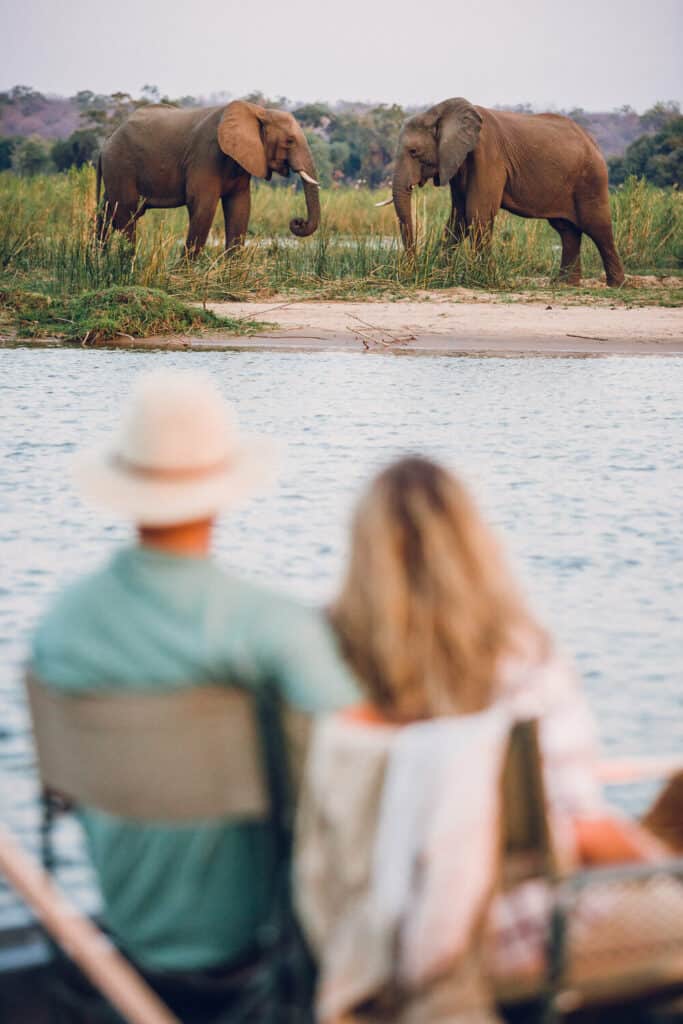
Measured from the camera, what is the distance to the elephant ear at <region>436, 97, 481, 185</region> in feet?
65.5

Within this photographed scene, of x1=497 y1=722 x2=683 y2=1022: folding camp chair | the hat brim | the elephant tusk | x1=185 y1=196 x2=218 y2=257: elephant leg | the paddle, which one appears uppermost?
the hat brim

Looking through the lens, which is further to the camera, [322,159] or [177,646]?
[322,159]

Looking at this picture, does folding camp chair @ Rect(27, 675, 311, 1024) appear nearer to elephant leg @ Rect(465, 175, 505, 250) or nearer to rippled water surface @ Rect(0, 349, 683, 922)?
rippled water surface @ Rect(0, 349, 683, 922)

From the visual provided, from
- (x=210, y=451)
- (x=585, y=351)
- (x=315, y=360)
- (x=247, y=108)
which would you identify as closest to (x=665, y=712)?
(x=210, y=451)

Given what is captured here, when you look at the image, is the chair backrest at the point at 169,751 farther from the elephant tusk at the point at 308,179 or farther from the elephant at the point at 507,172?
the elephant tusk at the point at 308,179

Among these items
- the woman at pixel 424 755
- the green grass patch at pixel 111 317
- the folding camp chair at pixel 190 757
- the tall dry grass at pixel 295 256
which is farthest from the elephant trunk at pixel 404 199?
the folding camp chair at pixel 190 757

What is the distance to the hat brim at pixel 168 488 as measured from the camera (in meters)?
2.25

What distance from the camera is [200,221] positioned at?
793 inches

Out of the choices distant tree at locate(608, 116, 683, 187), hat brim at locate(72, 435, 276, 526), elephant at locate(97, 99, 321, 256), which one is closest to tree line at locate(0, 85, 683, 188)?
distant tree at locate(608, 116, 683, 187)

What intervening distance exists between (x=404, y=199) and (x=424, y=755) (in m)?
A: 18.5

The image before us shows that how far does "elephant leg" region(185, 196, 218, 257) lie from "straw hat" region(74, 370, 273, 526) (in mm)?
17844

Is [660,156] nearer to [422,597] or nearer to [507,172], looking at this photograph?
[507,172]

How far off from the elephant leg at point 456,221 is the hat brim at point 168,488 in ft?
55.4

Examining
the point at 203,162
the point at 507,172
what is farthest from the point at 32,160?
the point at 507,172
